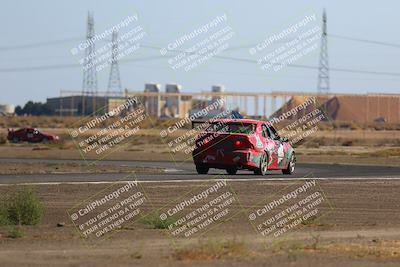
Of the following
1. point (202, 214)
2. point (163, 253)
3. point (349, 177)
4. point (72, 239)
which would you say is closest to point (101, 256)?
point (163, 253)

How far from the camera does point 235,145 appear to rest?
29750 mm

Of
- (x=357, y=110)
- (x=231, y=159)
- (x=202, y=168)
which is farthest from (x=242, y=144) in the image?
(x=357, y=110)

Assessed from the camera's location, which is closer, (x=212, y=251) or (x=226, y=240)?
(x=212, y=251)

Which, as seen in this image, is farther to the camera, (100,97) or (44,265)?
(100,97)

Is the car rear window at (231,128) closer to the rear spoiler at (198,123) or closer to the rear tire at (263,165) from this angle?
the rear spoiler at (198,123)

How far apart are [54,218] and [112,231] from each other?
288cm

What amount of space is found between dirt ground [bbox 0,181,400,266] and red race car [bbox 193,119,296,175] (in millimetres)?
5332

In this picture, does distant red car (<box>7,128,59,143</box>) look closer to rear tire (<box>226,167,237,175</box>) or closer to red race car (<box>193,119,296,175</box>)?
rear tire (<box>226,167,237,175</box>)

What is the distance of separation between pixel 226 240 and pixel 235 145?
1439 cm

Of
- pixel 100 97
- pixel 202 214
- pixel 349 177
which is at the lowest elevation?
pixel 100 97

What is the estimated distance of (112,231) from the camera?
17203 millimetres

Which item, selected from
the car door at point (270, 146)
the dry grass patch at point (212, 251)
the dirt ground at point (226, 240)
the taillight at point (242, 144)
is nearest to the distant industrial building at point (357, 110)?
the car door at point (270, 146)

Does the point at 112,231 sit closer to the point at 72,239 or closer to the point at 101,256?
the point at 72,239

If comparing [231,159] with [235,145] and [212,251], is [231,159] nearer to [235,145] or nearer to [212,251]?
[235,145]
